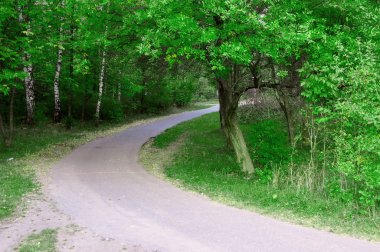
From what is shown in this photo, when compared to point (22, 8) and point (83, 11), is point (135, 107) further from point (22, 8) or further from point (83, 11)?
point (83, 11)

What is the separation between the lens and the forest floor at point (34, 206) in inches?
268

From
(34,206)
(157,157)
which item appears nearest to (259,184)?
(34,206)

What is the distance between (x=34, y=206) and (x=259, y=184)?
19.5 feet

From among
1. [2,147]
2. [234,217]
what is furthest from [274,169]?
[2,147]

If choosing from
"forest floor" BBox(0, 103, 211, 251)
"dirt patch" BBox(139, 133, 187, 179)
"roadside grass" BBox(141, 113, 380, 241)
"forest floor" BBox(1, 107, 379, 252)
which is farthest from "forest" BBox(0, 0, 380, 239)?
"dirt patch" BBox(139, 133, 187, 179)

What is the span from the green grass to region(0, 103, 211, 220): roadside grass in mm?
1609

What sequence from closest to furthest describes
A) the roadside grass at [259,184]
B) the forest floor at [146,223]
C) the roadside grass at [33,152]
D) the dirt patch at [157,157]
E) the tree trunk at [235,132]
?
the forest floor at [146,223] → the roadside grass at [259,184] → the roadside grass at [33,152] → the tree trunk at [235,132] → the dirt patch at [157,157]

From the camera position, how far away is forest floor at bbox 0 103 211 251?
6812mm

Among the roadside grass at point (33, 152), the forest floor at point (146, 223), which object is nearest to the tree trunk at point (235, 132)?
the forest floor at point (146, 223)

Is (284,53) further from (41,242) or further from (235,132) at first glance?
(41,242)

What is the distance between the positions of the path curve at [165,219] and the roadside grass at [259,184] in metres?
0.51

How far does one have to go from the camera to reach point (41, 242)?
6824 mm

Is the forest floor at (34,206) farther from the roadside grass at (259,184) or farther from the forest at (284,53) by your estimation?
the roadside grass at (259,184)

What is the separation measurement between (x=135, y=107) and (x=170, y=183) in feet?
74.9
